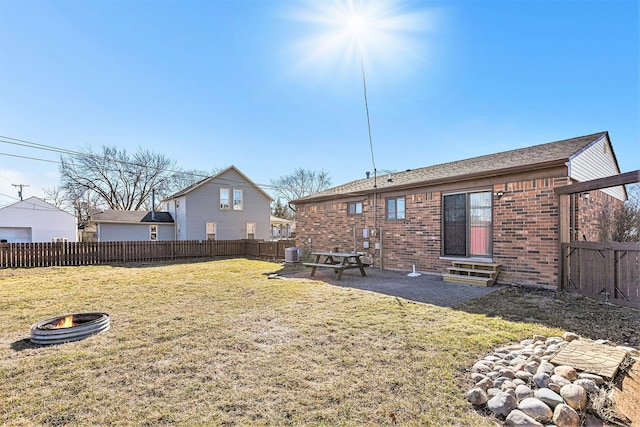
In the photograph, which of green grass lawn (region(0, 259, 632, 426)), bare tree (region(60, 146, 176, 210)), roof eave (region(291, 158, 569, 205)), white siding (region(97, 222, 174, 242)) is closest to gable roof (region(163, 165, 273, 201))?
white siding (region(97, 222, 174, 242))

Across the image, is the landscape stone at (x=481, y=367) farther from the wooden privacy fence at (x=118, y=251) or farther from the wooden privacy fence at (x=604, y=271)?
the wooden privacy fence at (x=118, y=251)

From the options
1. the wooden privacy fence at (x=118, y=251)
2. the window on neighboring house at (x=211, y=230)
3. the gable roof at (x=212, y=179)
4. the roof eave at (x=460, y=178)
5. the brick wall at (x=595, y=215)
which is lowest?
the wooden privacy fence at (x=118, y=251)

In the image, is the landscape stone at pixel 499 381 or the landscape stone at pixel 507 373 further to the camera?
the landscape stone at pixel 507 373

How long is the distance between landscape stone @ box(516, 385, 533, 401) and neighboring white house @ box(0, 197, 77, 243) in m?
33.6

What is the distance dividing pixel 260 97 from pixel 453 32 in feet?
27.2

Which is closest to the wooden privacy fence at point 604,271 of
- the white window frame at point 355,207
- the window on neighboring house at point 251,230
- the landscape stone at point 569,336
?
the landscape stone at point 569,336

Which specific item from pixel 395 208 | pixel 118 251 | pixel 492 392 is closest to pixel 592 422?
pixel 492 392

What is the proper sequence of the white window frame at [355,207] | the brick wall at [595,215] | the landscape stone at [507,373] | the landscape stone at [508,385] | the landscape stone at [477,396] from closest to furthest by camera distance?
the landscape stone at [477,396] < the landscape stone at [508,385] < the landscape stone at [507,373] < the brick wall at [595,215] < the white window frame at [355,207]

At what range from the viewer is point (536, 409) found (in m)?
2.23

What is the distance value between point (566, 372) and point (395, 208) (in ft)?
25.7

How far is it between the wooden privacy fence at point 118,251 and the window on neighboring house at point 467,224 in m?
8.98

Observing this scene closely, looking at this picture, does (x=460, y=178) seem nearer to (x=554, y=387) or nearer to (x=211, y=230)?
(x=554, y=387)

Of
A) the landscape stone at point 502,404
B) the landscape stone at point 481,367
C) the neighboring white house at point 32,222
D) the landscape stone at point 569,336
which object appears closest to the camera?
the landscape stone at point 502,404

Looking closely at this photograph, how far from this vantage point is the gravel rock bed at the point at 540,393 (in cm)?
218
